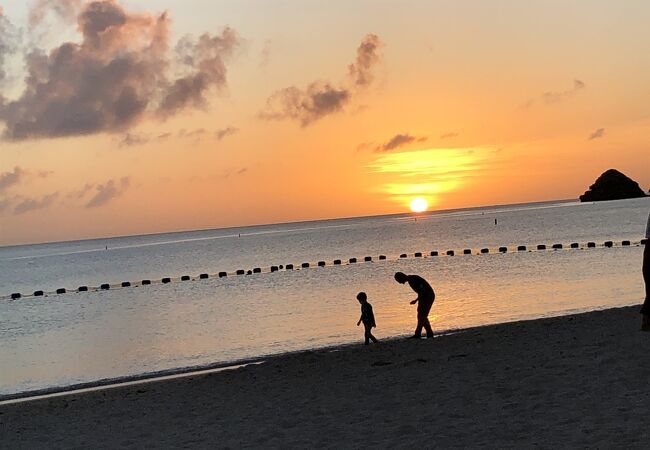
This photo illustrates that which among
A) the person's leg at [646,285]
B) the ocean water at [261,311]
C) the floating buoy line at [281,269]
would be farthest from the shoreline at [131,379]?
the floating buoy line at [281,269]

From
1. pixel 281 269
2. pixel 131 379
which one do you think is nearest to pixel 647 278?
pixel 131 379

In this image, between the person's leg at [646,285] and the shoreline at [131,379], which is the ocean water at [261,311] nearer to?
the shoreline at [131,379]

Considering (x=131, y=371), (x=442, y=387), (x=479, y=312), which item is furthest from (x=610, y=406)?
(x=479, y=312)

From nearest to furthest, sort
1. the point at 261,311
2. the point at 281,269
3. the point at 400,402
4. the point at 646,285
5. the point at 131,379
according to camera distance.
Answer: the point at 400,402, the point at 646,285, the point at 131,379, the point at 261,311, the point at 281,269

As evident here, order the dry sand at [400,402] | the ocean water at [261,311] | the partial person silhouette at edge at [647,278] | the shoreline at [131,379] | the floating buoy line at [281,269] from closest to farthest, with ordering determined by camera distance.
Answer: the dry sand at [400,402] → the partial person silhouette at edge at [647,278] → the shoreline at [131,379] → the ocean water at [261,311] → the floating buoy line at [281,269]

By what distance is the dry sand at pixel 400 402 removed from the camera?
29.8 feet

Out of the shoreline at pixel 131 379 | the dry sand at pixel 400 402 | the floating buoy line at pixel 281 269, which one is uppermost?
the floating buoy line at pixel 281 269

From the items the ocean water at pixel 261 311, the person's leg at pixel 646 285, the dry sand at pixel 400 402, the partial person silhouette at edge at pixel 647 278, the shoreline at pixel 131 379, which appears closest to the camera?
the dry sand at pixel 400 402

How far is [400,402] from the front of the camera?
1102 centimetres

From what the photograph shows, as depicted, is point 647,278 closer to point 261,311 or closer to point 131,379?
point 131,379

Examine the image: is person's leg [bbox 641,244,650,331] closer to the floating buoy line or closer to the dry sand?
the dry sand

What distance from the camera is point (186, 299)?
4356 cm

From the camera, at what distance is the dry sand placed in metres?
9.07

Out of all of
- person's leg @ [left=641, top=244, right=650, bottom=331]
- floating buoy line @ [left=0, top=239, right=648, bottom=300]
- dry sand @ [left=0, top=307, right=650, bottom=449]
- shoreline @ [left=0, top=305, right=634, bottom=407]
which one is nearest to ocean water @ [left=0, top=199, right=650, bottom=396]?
shoreline @ [left=0, top=305, right=634, bottom=407]
